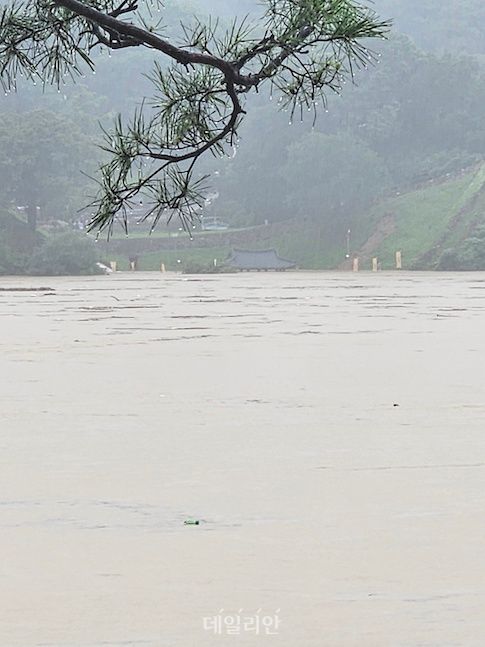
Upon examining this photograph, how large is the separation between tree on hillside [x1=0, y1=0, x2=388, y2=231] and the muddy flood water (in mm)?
1487

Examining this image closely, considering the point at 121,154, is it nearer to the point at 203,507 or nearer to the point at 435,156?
the point at 203,507

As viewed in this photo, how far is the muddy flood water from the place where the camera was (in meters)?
5.19

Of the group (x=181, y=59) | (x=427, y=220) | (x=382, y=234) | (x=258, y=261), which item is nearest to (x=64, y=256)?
(x=258, y=261)

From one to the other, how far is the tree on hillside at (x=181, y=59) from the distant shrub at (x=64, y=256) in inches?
2128

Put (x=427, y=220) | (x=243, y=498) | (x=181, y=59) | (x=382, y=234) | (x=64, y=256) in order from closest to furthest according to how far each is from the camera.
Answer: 1. (x=181, y=59)
2. (x=243, y=498)
3. (x=64, y=256)
4. (x=427, y=220)
5. (x=382, y=234)

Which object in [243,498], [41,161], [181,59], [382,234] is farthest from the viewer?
[382,234]

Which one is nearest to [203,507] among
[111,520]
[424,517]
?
[111,520]

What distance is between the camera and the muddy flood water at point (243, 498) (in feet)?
17.0

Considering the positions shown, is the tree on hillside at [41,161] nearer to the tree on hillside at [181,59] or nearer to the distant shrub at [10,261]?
the distant shrub at [10,261]

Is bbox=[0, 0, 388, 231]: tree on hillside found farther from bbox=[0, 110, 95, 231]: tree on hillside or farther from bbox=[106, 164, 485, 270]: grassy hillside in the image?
bbox=[106, 164, 485, 270]: grassy hillside

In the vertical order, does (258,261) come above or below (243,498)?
below

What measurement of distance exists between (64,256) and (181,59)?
183ft

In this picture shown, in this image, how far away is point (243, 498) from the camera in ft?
24.7

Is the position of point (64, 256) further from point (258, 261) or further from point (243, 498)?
point (243, 498)
